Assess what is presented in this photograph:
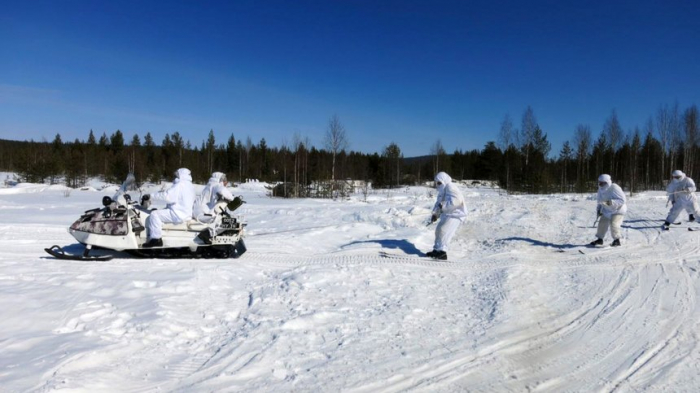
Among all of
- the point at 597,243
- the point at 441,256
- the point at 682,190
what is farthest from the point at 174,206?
the point at 682,190

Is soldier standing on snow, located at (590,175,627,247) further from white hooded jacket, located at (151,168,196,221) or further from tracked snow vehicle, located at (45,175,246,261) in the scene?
white hooded jacket, located at (151,168,196,221)

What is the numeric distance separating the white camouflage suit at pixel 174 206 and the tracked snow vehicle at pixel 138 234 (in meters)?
0.18

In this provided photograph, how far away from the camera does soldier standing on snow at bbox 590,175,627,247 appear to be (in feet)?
35.2

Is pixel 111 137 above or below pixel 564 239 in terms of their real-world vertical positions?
above

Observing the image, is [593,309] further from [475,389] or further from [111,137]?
[111,137]

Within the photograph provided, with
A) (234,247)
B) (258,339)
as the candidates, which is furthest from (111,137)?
(258,339)

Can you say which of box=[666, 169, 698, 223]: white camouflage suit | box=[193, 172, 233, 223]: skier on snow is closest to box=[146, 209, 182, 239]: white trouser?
box=[193, 172, 233, 223]: skier on snow

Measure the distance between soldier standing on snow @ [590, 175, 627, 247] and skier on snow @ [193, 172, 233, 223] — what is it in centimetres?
889

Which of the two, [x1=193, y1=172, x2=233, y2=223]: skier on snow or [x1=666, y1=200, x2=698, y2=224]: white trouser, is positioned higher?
[x1=193, y1=172, x2=233, y2=223]: skier on snow

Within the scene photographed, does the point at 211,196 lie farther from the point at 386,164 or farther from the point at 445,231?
the point at 386,164

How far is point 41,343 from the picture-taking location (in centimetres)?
441

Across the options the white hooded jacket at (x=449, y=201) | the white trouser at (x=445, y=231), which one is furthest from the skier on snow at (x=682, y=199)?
the white trouser at (x=445, y=231)

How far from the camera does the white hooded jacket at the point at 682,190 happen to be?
12.9 meters

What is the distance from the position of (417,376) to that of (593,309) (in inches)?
138
